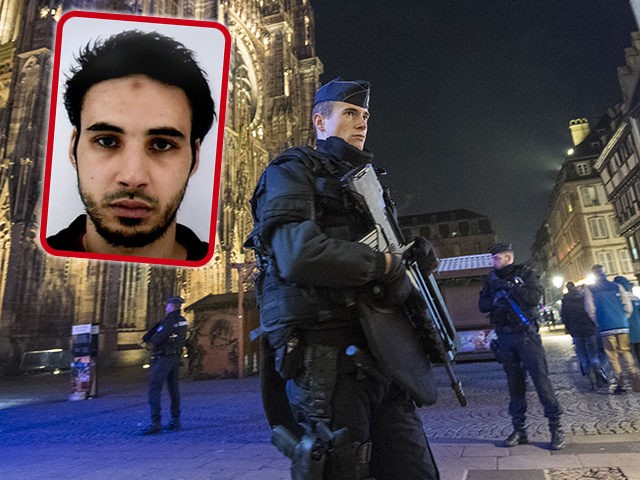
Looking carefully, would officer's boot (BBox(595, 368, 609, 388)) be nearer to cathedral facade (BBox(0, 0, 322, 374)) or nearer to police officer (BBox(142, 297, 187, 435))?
police officer (BBox(142, 297, 187, 435))

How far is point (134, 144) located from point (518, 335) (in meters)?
3.94

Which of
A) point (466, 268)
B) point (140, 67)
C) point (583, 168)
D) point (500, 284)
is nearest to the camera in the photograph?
point (140, 67)

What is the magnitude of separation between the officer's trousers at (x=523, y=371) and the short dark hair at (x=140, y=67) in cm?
365

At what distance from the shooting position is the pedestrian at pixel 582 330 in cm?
760

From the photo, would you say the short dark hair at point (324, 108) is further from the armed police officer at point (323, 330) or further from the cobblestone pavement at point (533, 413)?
the cobblestone pavement at point (533, 413)

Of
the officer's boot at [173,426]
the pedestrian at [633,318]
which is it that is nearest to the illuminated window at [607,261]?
the pedestrian at [633,318]

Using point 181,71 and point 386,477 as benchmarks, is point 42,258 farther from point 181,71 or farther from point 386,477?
point 386,477

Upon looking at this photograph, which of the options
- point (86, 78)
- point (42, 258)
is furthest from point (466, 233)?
point (86, 78)

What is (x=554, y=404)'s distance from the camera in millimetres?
4035

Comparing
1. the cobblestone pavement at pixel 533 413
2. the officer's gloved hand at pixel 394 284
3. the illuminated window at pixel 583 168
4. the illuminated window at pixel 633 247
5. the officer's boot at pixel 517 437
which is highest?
the illuminated window at pixel 583 168

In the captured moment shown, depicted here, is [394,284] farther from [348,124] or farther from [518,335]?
[518,335]

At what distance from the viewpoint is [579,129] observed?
48.0 metres

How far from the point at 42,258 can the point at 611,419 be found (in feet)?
70.9

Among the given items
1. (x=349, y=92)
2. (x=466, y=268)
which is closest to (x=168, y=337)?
(x=349, y=92)
